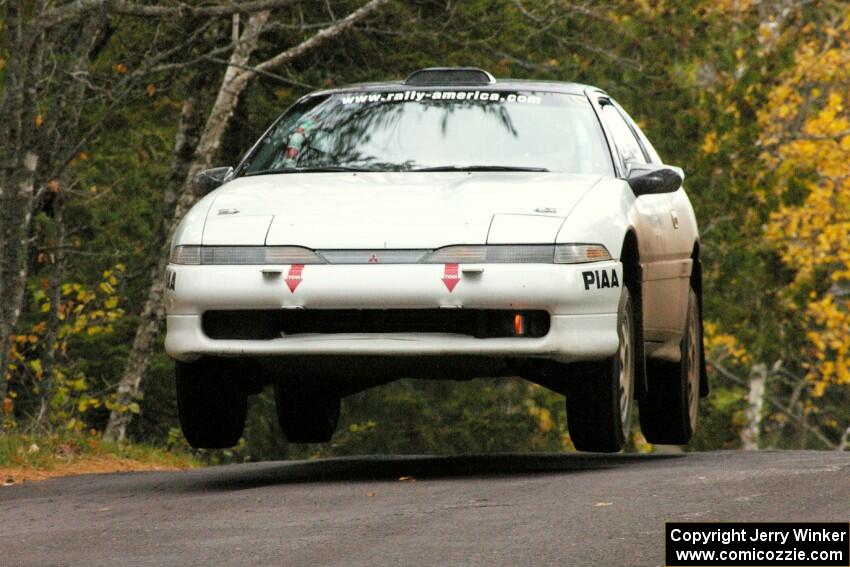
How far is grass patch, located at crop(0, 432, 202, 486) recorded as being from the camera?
10930mm

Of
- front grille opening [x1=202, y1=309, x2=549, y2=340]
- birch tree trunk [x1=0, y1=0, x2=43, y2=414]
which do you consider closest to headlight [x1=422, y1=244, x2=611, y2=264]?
front grille opening [x1=202, y1=309, x2=549, y2=340]

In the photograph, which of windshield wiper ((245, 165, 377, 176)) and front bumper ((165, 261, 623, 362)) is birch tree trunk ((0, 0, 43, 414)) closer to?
windshield wiper ((245, 165, 377, 176))

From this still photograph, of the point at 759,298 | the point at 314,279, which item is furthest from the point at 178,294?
the point at 759,298

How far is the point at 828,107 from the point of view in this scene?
31703mm

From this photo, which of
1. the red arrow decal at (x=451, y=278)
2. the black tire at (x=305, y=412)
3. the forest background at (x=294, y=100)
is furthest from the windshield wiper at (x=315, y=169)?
the forest background at (x=294, y=100)

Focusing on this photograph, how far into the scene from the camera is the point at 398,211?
26.3 ft

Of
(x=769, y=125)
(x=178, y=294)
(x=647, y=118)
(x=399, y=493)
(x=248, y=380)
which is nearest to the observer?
(x=399, y=493)

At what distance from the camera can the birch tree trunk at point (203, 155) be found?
1873 cm

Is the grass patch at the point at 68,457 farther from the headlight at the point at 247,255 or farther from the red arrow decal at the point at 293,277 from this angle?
the red arrow decal at the point at 293,277

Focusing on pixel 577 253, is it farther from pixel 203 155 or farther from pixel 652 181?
pixel 203 155

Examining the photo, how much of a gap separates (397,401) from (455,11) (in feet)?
24.2

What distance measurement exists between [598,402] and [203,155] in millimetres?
11115

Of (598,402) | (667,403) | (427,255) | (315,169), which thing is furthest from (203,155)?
(427,255)

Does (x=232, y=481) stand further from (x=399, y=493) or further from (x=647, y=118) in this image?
(x=647, y=118)
